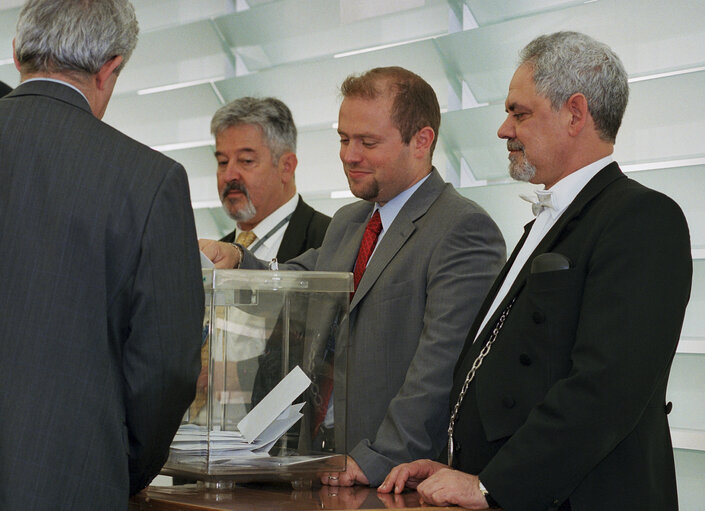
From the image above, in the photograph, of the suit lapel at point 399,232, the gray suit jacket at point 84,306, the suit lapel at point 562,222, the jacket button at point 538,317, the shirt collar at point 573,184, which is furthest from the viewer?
the suit lapel at point 399,232

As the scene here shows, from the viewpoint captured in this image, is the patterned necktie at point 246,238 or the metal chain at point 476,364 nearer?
the metal chain at point 476,364

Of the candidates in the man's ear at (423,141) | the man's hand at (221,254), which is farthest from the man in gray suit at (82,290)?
the man's ear at (423,141)

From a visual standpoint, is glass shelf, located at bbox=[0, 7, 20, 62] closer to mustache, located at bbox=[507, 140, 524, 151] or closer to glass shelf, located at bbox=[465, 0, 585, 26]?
glass shelf, located at bbox=[465, 0, 585, 26]

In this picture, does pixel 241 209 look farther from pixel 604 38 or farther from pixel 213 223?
pixel 604 38

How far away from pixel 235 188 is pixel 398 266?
58.6 inches

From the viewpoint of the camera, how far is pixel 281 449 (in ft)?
6.19

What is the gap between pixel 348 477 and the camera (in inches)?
79.1

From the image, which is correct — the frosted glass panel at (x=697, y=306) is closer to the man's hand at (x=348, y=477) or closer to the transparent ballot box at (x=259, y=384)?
the man's hand at (x=348, y=477)

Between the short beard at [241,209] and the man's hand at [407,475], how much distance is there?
73.1 inches

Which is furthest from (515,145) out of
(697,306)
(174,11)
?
(174,11)

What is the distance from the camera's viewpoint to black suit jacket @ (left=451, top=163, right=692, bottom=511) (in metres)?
1.69

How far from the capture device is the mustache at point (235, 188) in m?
3.72

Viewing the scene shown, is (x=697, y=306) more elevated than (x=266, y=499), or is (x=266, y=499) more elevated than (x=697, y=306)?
(x=697, y=306)

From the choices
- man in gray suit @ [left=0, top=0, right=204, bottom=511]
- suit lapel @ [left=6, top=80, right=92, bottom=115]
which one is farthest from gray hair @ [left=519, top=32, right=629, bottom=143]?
suit lapel @ [left=6, top=80, right=92, bottom=115]
